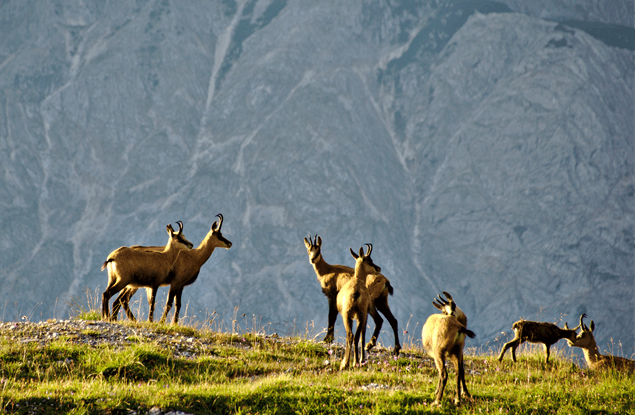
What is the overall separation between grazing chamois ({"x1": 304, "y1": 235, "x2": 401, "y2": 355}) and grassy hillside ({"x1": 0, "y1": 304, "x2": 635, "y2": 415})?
2.04 feet

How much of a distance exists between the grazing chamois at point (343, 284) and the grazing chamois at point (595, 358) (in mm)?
3990

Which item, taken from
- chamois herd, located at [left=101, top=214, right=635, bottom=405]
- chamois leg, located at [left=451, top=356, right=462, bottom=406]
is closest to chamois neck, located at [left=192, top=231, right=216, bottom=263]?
chamois herd, located at [left=101, top=214, right=635, bottom=405]

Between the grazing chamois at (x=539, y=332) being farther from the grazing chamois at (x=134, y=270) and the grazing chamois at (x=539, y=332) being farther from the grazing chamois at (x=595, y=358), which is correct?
the grazing chamois at (x=134, y=270)

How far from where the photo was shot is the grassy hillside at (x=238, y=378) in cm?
934

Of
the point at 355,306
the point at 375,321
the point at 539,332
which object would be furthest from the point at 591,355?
the point at 355,306

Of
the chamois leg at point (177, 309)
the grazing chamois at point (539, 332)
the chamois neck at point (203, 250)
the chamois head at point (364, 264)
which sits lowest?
the grazing chamois at point (539, 332)

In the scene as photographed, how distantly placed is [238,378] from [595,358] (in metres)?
7.76

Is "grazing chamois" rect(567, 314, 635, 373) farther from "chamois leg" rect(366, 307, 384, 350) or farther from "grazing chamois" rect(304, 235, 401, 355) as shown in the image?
"chamois leg" rect(366, 307, 384, 350)

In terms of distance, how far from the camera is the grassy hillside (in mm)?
9336

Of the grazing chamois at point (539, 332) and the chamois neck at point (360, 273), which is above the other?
the chamois neck at point (360, 273)

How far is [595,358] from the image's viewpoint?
44.4 ft

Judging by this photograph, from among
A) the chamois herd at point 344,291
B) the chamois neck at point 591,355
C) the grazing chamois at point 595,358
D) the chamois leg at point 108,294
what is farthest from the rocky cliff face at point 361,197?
the chamois neck at point 591,355

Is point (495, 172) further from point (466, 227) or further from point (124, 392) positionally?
point (124, 392)

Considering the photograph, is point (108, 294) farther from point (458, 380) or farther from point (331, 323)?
point (458, 380)
